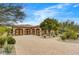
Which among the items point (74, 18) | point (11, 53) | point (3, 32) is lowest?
point (11, 53)

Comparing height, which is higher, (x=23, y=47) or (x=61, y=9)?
(x=61, y=9)

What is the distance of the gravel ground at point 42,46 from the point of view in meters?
1.46

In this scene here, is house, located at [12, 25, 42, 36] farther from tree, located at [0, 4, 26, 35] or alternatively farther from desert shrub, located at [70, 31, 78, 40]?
desert shrub, located at [70, 31, 78, 40]

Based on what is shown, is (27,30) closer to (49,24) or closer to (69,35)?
(49,24)

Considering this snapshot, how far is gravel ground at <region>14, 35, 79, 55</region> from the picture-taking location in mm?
1463

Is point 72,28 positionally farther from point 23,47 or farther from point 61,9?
point 23,47

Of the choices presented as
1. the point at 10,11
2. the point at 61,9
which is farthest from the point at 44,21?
the point at 10,11

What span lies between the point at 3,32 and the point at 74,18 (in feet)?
1.84

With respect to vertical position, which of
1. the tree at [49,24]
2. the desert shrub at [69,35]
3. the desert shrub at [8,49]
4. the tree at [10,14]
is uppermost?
the tree at [10,14]

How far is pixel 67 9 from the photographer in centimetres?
148

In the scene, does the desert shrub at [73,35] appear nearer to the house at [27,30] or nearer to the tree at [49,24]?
the tree at [49,24]

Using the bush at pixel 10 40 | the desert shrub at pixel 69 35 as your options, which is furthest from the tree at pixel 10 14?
the desert shrub at pixel 69 35

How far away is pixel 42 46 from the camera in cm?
148

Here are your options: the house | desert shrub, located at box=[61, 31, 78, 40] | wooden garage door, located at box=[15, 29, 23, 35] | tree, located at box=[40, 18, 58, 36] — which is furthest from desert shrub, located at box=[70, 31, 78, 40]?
wooden garage door, located at box=[15, 29, 23, 35]
